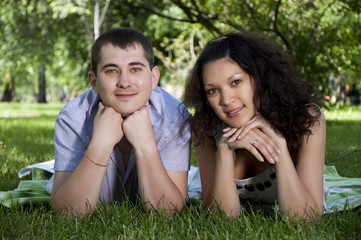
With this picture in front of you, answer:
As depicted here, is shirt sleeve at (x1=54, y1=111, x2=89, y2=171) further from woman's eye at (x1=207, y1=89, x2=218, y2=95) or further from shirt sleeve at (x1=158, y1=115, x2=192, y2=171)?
woman's eye at (x1=207, y1=89, x2=218, y2=95)

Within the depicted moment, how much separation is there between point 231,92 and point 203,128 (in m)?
0.41

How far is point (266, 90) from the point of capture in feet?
9.03

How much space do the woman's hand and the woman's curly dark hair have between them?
7 centimetres

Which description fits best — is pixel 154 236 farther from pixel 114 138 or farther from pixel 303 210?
pixel 303 210

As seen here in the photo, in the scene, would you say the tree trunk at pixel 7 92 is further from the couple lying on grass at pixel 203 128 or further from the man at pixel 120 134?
the couple lying on grass at pixel 203 128

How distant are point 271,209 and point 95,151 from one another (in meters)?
1.26

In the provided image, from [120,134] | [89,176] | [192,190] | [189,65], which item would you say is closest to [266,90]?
[120,134]

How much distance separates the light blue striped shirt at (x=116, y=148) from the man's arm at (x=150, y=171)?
186 millimetres

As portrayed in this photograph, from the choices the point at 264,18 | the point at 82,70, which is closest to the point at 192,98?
the point at 264,18

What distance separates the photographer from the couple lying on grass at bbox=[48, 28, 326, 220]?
A: 264 cm

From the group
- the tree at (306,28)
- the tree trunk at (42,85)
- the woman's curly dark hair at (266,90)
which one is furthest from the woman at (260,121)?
the tree trunk at (42,85)

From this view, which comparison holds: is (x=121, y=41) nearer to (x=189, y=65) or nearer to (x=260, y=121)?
(x=260, y=121)

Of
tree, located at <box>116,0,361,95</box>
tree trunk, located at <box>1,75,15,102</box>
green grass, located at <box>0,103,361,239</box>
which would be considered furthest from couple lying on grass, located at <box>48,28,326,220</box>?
tree trunk, located at <box>1,75,15,102</box>

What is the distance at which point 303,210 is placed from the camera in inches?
99.8
